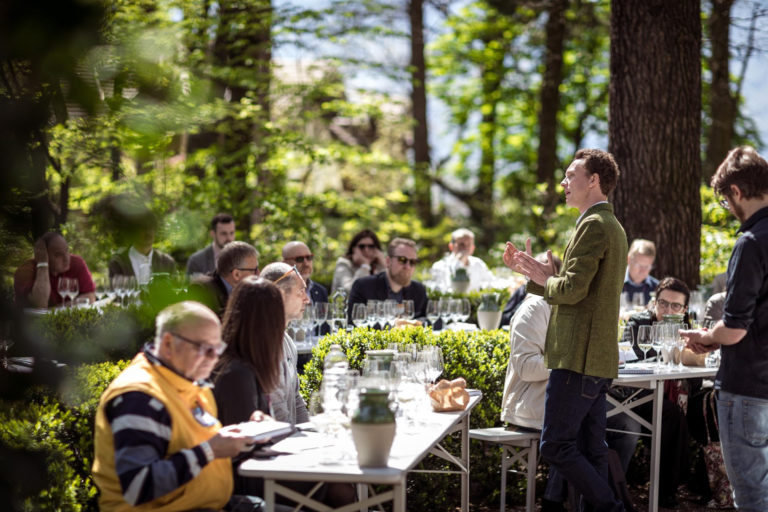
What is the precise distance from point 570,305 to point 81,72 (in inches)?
130

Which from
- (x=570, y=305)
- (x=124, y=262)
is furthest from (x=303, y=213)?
(x=124, y=262)

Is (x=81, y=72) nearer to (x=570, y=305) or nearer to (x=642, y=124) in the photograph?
(x=570, y=305)

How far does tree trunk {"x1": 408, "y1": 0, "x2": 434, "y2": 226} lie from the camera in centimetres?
1900

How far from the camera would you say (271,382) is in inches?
144

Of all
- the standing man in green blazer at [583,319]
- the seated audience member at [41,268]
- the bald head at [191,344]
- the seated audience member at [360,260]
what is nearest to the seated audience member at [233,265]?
the standing man in green blazer at [583,319]

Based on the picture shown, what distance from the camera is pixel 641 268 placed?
848cm

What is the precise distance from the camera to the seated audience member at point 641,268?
27.6 ft

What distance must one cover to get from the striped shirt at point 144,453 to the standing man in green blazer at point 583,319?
6.82 ft

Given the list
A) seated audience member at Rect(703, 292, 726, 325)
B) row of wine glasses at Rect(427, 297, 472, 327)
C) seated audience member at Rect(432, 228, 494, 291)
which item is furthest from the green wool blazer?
seated audience member at Rect(432, 228, 494, 291)

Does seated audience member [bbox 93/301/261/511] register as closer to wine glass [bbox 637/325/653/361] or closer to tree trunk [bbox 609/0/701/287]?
wine glass [bbox 637/325/653/361]

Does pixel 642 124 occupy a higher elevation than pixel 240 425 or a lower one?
higher

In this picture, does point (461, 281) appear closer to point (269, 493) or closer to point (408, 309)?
point (408, 309)

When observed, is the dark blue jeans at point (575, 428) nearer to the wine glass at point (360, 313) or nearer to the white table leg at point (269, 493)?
the white table leg at point (269, 493)

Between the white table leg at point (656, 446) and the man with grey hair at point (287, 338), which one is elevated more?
the man with grey hair at point (287, 338)
